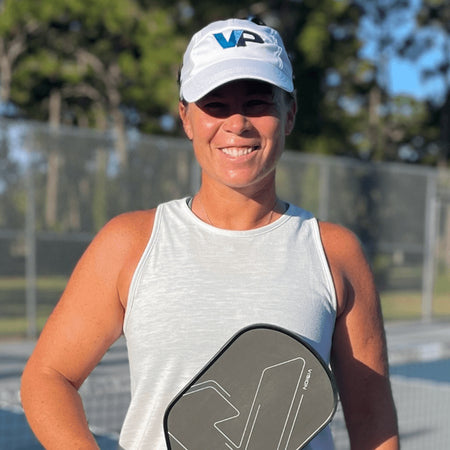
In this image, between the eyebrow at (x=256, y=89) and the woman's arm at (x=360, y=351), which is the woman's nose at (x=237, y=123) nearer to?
the eyebrow at (x=256, y=89)

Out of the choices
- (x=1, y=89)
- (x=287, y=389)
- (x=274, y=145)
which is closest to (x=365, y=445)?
(x=287, y=389)

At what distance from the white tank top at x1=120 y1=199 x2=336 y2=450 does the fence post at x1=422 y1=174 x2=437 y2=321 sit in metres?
13.8

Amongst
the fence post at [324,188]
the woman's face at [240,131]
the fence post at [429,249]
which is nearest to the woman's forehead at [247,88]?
the woman's face at [240,131]

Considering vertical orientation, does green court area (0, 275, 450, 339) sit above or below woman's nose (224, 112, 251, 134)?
below

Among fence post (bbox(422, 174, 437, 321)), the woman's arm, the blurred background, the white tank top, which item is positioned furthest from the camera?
fence post (bbox(422, 174, 437, 321))

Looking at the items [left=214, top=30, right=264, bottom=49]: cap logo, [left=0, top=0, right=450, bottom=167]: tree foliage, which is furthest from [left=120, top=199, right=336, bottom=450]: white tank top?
[left=0, top=0, right=450, bottom=167]: tree foliage

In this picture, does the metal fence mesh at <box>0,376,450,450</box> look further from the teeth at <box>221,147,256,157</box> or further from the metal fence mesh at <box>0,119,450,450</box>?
the teeth at <box>221,147,256,157</box>

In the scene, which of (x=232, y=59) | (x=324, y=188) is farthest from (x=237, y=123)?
(x=324, y=188)

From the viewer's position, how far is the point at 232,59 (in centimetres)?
185

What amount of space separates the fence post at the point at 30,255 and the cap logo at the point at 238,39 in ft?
27.3

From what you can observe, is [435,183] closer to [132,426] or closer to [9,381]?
[9,381]

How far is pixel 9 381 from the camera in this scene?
7.80 meters

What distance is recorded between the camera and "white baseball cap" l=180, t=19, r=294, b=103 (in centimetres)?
183

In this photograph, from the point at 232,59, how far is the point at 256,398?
65 cm
